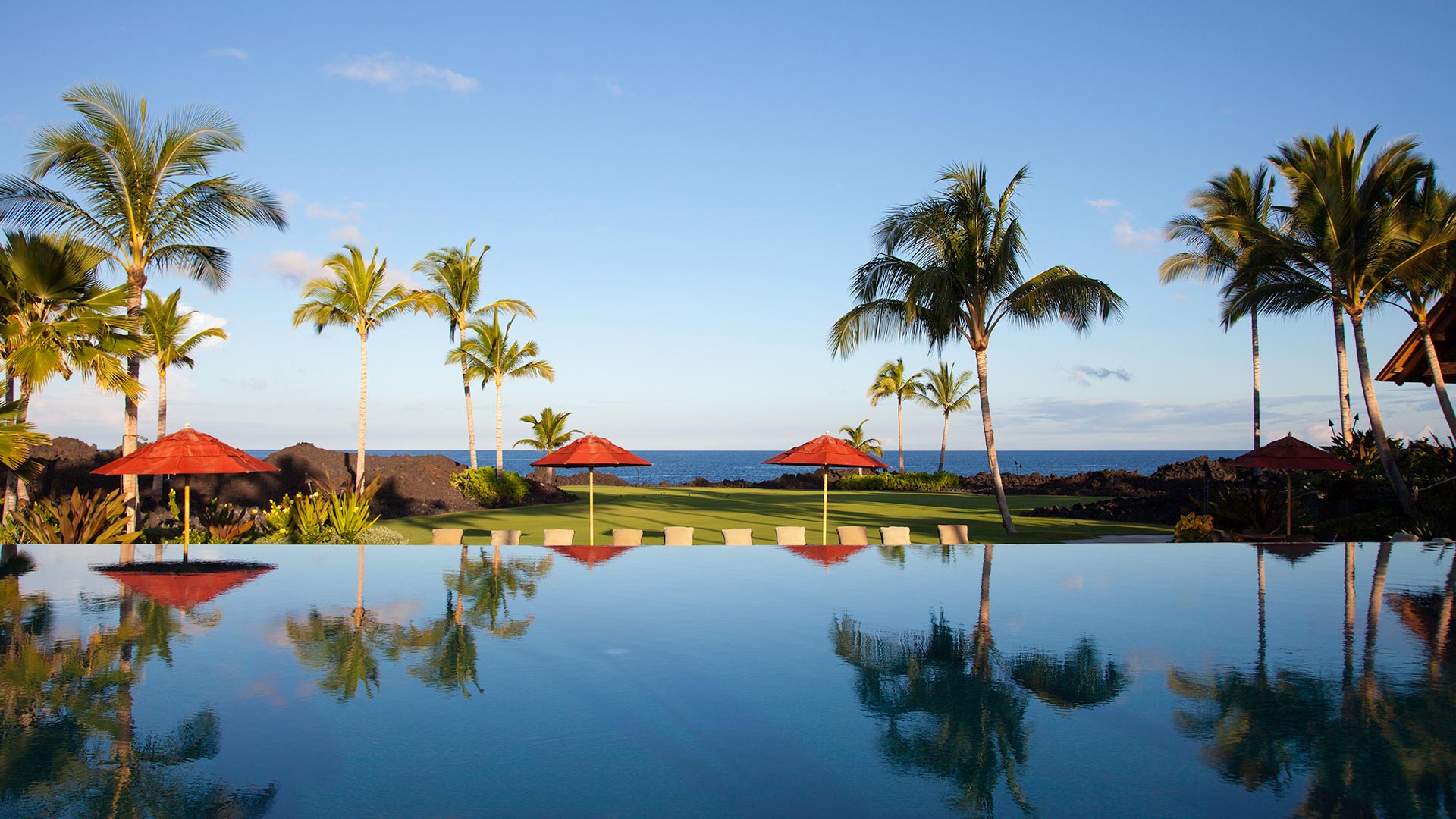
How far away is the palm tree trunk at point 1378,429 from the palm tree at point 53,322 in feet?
76.2

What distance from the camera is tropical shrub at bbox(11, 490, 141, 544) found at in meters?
14.5

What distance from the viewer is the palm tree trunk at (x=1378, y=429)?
16.8 meters

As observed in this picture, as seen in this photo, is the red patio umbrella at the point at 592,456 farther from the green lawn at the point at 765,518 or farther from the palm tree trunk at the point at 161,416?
the palm tree trunk at the point at 161,416

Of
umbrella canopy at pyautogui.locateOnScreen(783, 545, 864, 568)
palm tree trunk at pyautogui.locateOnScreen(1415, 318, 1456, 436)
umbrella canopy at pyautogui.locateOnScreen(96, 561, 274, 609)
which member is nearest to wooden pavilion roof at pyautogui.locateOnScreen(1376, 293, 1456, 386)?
palm tree trunk at pyautogui.locateOnScreen(1415, 318, 1456, 436)

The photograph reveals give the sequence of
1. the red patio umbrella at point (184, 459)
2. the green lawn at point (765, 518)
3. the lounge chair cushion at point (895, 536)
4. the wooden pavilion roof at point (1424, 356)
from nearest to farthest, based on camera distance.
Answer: the red patio umbrella at point (184, 459), the lounge chair cushion at point (895, 536), the wooden pavilion roof at point (1424, 356), the green lawn at point (765, 518)

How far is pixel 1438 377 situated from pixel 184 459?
71.8ft

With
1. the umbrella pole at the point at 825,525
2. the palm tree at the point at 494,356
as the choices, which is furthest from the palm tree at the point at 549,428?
the umbrella pole at the point at 825,525

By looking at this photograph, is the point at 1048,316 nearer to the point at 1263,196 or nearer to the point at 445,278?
the point at 1263,196

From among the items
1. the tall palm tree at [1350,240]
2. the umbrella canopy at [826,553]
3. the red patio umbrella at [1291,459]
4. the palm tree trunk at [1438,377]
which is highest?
the tall palm tree at [1350,240]

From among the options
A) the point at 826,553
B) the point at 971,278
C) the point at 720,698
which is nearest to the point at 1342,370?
the point at 971,278

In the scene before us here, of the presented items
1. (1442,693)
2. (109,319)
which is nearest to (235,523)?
(109,319)

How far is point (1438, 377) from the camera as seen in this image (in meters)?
16.6

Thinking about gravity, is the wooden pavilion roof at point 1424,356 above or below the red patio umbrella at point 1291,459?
above

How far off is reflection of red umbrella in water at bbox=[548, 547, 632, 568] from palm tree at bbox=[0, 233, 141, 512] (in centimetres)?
772
